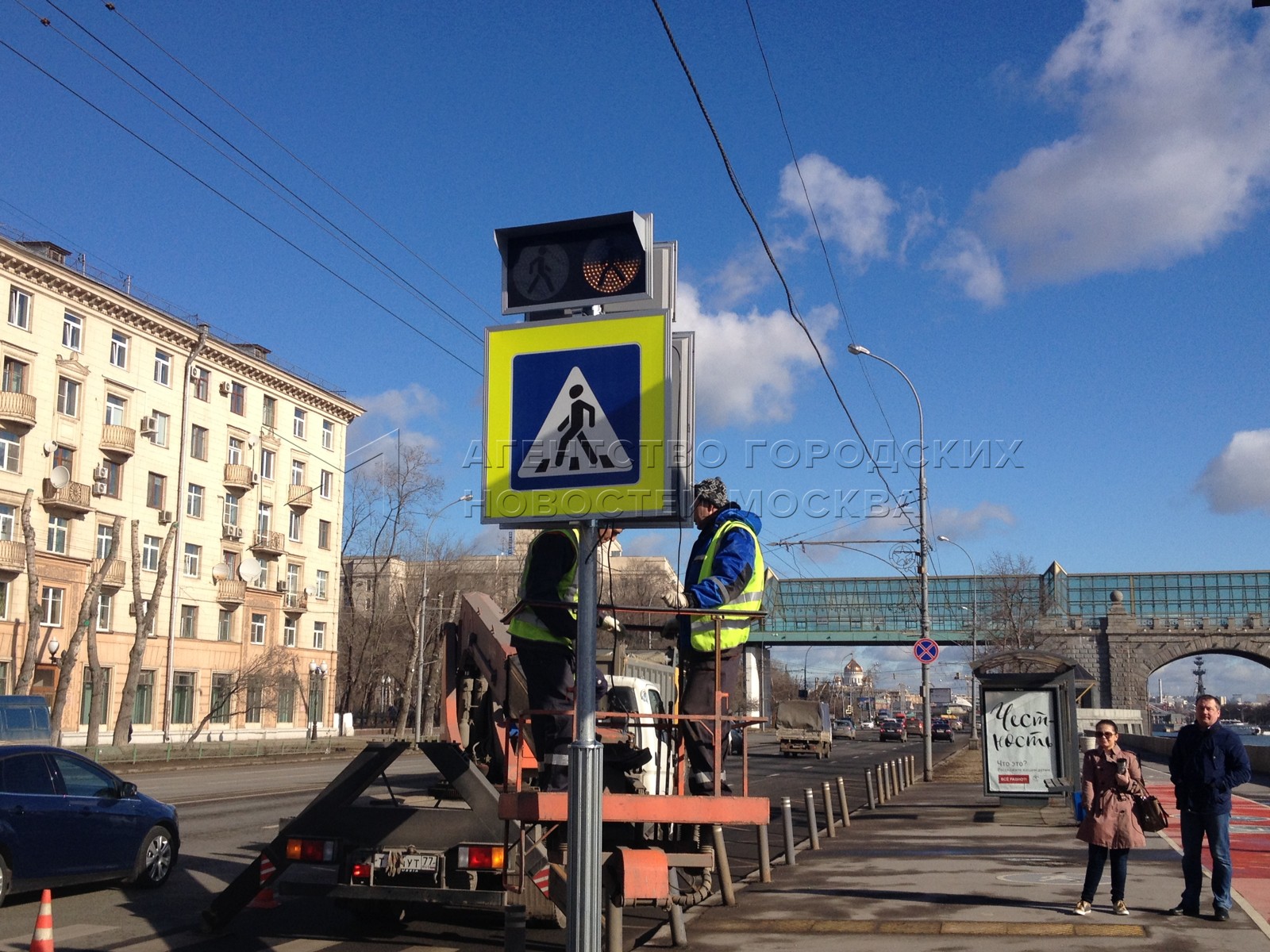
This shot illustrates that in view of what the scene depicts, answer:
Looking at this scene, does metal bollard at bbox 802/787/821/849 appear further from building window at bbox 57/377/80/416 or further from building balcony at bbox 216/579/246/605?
building balcony at bbox 216/579/246/605

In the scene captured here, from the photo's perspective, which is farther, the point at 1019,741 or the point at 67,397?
the point at 67,397

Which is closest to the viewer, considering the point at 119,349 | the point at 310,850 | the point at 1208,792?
the point at 310,850

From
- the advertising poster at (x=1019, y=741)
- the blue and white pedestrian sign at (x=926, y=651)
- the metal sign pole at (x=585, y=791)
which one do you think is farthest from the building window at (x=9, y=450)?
the metal sign pole at (x=585, y=791)

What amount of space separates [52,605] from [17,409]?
7.80m

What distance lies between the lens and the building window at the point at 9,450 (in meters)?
44.9

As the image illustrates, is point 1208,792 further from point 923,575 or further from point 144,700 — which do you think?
point 144,700

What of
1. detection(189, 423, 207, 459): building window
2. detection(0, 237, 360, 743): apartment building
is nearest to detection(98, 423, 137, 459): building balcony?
detection(0, 237, 360, 743): apartment building

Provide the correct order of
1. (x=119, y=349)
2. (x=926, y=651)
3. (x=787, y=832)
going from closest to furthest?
(x=787, y=832)
(x=926, y=651)
(x=119, y=349)

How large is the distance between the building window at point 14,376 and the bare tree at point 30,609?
3.71 m

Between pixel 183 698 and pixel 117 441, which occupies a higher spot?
pixel 117 441

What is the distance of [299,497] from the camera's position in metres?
63.8

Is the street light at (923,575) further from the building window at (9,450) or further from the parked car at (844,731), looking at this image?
the parked car at (844,731)

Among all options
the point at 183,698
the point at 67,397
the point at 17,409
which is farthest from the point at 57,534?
the point at 183,698

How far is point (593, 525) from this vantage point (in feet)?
15.6
